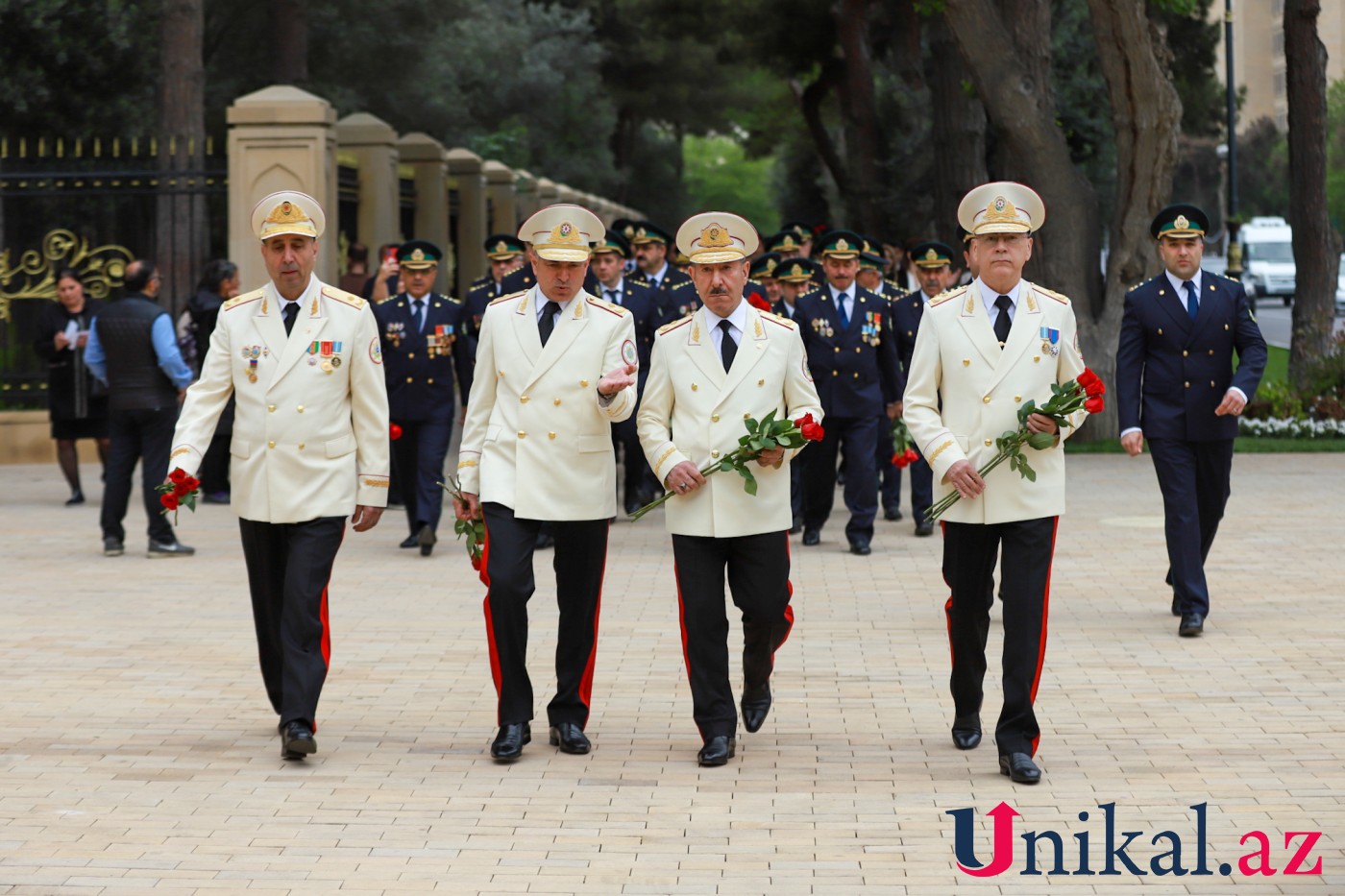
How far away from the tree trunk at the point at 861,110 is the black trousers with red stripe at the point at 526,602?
92.2 ft

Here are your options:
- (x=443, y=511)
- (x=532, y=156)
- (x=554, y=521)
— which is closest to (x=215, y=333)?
(x=554, y=521)

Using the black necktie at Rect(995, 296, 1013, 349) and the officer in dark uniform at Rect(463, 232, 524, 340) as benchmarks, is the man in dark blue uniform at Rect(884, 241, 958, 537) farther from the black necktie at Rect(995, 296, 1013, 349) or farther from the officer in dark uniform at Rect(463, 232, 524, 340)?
the black necktie at Rect(995, 296, 1013, 349)

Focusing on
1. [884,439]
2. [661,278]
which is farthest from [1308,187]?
[661,278]

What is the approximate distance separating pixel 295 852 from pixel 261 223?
100.0 inches

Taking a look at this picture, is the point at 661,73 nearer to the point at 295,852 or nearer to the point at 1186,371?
the point at 1186,371

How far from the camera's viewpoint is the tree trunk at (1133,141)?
18.6m

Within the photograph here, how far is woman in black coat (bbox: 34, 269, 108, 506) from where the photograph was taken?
15.3 metres

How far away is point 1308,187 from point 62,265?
1344cm

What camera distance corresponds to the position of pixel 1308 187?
72.6ft

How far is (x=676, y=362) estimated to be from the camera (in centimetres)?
721

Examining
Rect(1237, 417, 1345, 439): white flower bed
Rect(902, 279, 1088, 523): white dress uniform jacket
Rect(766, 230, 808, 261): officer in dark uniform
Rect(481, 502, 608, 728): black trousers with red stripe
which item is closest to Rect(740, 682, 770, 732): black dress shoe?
Rect(481, 502, 608, 728): black trousers with red stripe

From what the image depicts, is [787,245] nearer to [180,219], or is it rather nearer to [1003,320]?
[180,219]

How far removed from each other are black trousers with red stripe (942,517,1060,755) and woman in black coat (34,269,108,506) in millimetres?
9634

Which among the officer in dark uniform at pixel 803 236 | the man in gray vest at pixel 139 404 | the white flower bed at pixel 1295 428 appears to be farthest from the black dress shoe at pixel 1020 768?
the white flower bed at pixel 1295 428
